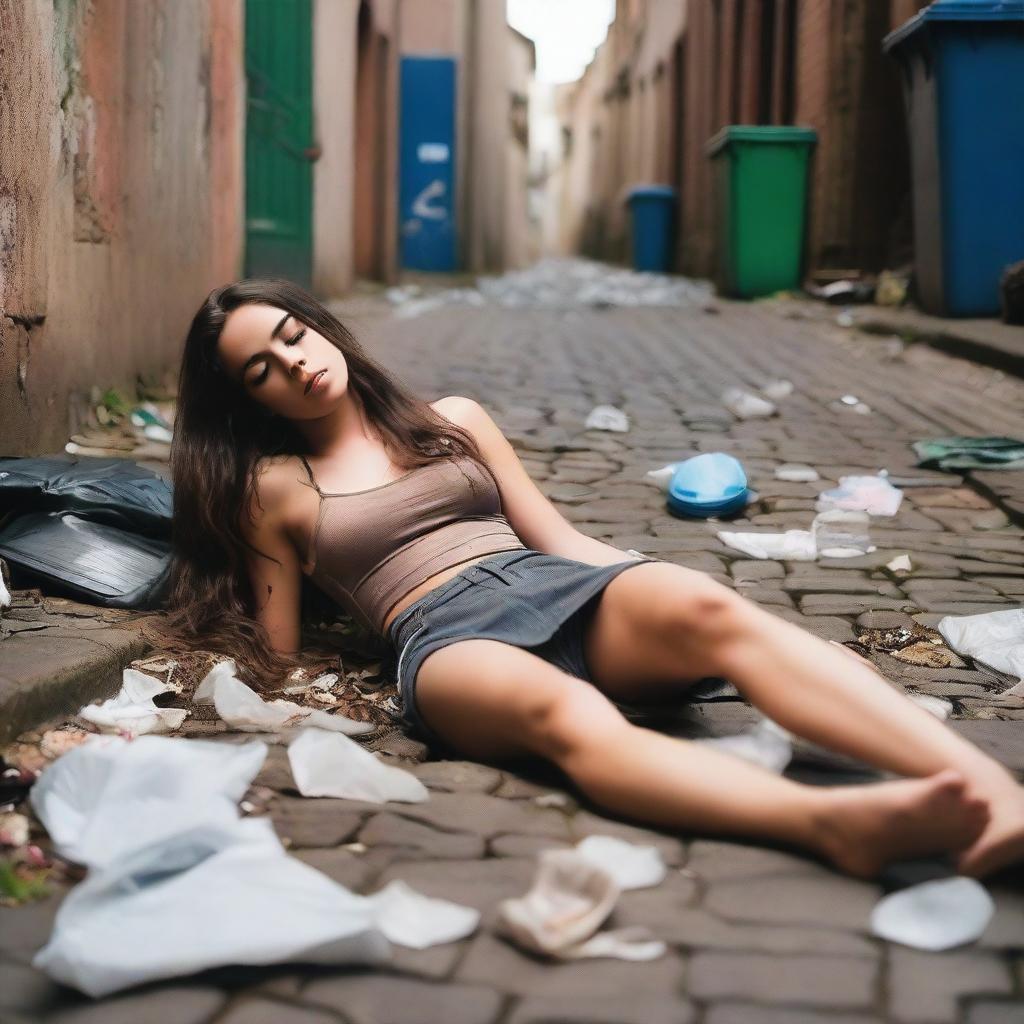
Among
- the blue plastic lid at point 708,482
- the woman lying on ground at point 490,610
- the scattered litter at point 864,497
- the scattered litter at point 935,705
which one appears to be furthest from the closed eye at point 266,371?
the scattered litter at point 864,497

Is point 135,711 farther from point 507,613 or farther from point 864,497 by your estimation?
point 864,497

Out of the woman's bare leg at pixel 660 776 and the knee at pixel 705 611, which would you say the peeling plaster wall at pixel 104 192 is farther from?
the knee at pixel 705 611

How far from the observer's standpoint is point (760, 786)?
6.75ft

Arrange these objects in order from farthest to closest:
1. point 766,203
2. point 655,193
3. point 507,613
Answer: point 655,193 → point 766,203 → point 507,613

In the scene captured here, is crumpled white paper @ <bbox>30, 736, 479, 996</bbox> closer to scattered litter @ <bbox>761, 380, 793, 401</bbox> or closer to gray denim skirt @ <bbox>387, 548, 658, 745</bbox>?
gray denim skirt @ <bbox>387, 548, 658, 745</bbox>

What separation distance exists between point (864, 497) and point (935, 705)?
183 centimetres

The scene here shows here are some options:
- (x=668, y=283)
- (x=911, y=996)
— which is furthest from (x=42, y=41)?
(x=668, y=283)

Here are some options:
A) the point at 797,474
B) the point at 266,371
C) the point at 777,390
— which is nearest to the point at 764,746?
the point at 266,371

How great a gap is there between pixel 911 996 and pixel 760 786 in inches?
16.9

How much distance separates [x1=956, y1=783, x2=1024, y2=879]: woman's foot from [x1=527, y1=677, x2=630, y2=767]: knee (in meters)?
0.56

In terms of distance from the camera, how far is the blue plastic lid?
442 cm

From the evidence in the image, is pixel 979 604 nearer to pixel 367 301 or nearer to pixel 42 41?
pixel 42 41

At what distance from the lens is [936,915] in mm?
1853

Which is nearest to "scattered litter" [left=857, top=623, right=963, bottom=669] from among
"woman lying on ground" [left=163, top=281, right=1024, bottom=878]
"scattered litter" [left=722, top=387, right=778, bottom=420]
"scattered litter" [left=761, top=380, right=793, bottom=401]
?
"woman lying on ground" [left=163, top=281, right=1024, bottom=878]
